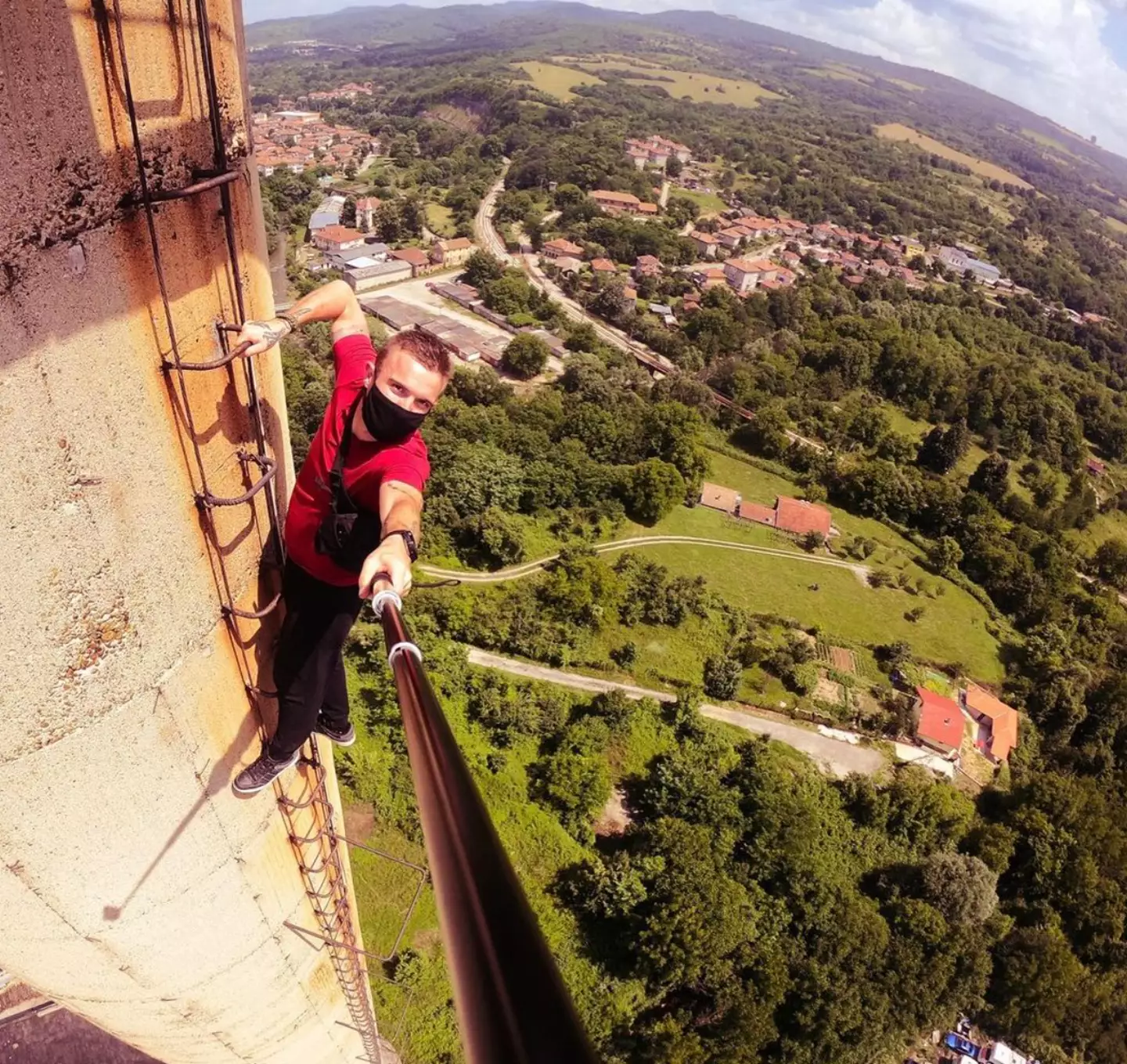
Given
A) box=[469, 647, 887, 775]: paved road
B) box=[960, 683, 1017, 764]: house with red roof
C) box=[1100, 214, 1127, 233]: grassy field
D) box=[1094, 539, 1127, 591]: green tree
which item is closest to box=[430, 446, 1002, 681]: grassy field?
box=[469, 647, 887, 775]: paved road

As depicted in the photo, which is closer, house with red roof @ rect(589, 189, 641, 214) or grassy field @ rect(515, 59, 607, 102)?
house with red roof @ rect(589, 189, 641, 214)

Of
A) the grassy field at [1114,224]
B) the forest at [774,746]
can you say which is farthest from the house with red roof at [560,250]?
the grassy field at [1114,224]

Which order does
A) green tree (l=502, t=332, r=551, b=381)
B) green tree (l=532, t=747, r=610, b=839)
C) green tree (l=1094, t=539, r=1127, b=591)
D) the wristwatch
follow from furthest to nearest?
green tree (l=502, t=332, r=551, b=381) → green tree (l=1094, t=539, r=1127, b=591) → green tree (l=532, t=747, r=610, b=839) → the wristwatch

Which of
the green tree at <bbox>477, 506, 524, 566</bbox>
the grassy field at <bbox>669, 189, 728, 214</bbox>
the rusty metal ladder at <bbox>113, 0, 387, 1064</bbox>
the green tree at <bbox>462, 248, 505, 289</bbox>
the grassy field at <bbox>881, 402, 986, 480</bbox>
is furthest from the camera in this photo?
the grassy field at <bbox>669, 189, 728, 214</bbox>

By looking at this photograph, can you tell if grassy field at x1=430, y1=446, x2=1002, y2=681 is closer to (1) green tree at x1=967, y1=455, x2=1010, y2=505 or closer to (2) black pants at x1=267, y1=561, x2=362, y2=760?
(1) green tree at x1=967, y1=455, x2=1010, y2=505

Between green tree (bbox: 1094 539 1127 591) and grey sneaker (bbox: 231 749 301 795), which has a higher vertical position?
grey sneaker (bbox: 231 749 301 795)

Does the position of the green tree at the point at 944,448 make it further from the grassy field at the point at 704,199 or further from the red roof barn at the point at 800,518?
the grassy field at the point at 704,199

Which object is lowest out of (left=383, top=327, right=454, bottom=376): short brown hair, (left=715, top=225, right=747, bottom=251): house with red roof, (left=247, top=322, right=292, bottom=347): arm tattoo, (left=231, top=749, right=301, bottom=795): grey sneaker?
(left=715, top=225, right=747, bottom=251): house with red roof

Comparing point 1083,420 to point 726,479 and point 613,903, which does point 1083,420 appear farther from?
point 613,903
